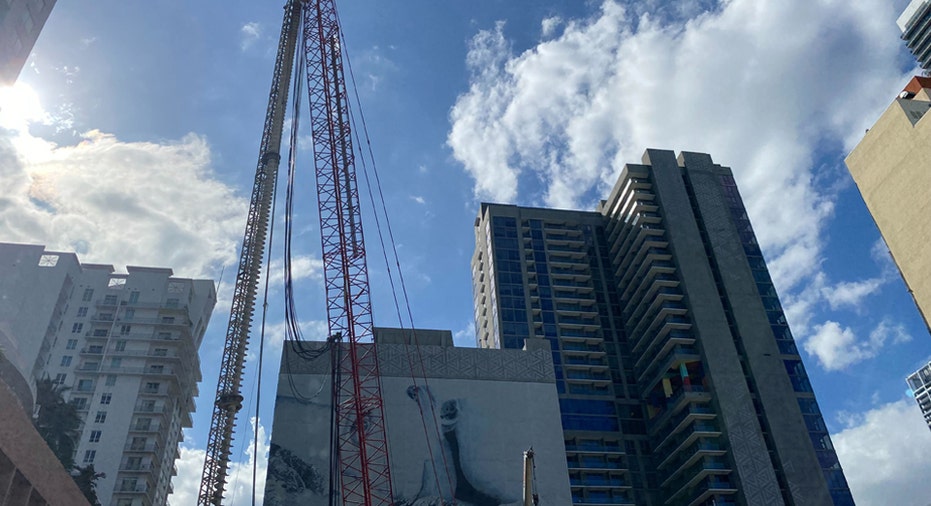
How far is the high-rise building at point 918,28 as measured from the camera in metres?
172

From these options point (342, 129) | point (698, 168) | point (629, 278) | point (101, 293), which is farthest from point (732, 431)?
point (101, 293)

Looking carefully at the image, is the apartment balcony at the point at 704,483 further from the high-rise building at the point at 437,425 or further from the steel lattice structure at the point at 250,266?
the steel lattice structure at the point at 250,266

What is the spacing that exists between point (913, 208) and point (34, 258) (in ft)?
373

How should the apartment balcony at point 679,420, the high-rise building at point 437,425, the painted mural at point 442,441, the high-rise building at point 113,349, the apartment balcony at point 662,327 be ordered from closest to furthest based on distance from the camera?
1. the painted mural at point 442,441
2. the high-rise building at point 437,425
3. the apartment balcony at point 679,420
4. the high-rise building at point 113,349
5. the apartment balcony at point 662,327

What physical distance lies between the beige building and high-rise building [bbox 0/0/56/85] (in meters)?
73.2

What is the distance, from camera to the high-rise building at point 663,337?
9581cm

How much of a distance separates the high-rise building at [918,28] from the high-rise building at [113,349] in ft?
579

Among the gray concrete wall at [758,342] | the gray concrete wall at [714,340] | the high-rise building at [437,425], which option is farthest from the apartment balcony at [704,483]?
the high-rise building at [437,425]

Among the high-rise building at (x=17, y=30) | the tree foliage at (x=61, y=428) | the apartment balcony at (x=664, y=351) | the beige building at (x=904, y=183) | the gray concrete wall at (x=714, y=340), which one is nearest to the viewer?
the high-rise building at (x=17, y=30)

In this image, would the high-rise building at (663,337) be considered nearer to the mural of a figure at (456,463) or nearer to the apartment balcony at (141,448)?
the mural of a figure at (456,463)

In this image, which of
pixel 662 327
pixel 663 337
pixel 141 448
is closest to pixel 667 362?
pixel 663 337

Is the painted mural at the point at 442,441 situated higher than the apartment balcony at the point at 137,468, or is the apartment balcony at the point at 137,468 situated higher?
the apartment balcony at the point at 137,468

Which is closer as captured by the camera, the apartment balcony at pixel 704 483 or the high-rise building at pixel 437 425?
the high-rise building at pixel 437 425

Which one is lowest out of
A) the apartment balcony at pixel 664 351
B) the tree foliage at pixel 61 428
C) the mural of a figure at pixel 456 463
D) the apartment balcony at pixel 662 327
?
the mural of a figure at pixel 456 463
